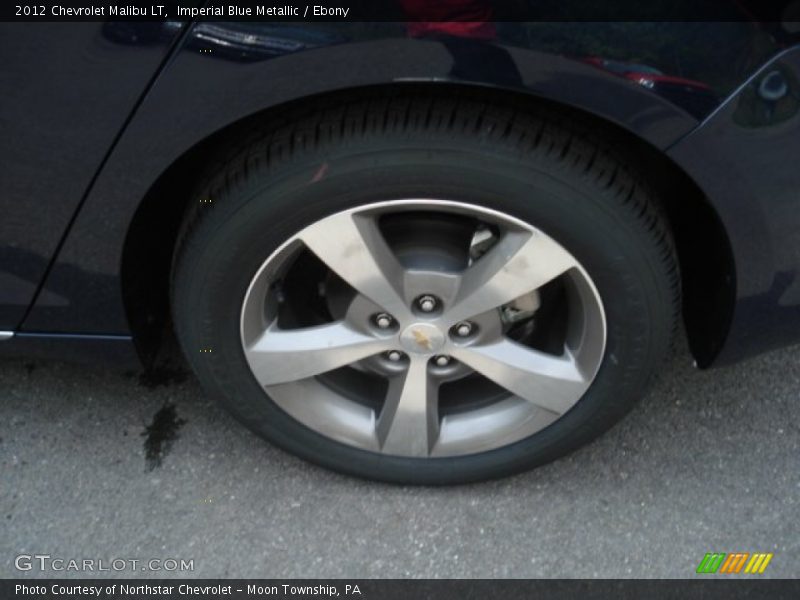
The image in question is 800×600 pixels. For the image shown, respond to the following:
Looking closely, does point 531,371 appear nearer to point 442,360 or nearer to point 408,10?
point 442,360

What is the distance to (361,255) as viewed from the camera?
1786 millimetres

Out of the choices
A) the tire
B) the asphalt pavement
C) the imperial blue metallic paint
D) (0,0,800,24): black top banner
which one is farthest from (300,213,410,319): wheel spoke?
the asphalt pavement

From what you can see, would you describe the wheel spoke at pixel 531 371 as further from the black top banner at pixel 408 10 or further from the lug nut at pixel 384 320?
the black top banner at pixel 408 10

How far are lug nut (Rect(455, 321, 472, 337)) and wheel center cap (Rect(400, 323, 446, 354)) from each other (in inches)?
1.7

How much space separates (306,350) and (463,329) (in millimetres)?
340

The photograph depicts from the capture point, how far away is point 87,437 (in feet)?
7.59

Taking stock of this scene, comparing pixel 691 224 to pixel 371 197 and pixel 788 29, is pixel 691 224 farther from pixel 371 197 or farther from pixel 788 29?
pixel 371 197

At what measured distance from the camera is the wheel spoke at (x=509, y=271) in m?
1.74

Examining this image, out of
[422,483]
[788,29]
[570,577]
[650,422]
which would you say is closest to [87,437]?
[422,483]

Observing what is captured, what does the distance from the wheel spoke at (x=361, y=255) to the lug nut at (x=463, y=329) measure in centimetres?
13

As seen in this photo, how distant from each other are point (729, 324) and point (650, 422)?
526mm
